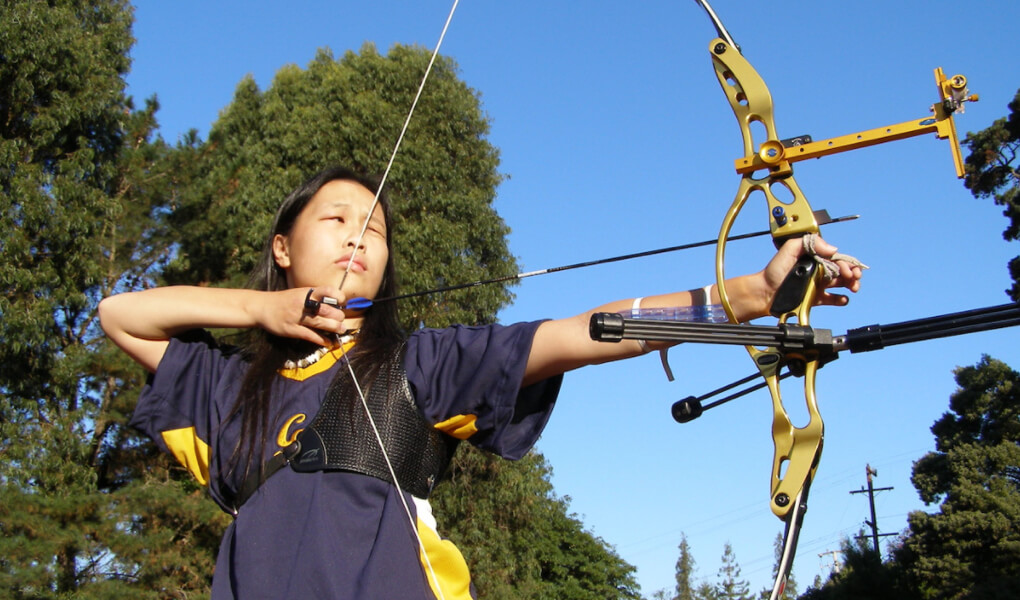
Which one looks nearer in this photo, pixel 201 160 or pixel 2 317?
pixel 2 317

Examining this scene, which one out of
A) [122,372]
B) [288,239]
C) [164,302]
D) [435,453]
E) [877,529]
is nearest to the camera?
[435,453]

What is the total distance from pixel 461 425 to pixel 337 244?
0.51 m

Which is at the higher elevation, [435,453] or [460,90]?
[460,90]

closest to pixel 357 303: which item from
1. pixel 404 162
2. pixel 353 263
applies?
pixel 353 263

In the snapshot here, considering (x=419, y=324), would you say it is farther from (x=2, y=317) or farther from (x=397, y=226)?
(x=2, y=317)

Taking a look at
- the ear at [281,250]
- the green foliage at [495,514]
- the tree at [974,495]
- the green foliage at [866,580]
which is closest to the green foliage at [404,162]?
the green foliage at [495,514]

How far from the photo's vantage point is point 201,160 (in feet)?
50.1

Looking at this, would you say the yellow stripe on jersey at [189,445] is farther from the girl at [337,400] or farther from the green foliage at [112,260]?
the green foliage at [112,260]

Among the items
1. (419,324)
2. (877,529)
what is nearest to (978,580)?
(877,529)

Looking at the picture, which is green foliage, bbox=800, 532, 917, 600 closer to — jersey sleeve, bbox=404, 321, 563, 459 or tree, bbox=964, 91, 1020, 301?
tree, bbox=964, 91, 1020, 301

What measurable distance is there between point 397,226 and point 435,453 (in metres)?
8.93

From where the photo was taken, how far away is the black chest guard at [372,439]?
166 centimetres

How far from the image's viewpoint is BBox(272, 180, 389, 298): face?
6.50ft

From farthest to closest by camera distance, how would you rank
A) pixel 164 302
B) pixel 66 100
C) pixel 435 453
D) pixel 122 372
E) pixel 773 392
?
1. pixel 122 372
2. pixel 66 100
3. pixel 164 302
4. pixel 435 453
5. pixel 773 392
